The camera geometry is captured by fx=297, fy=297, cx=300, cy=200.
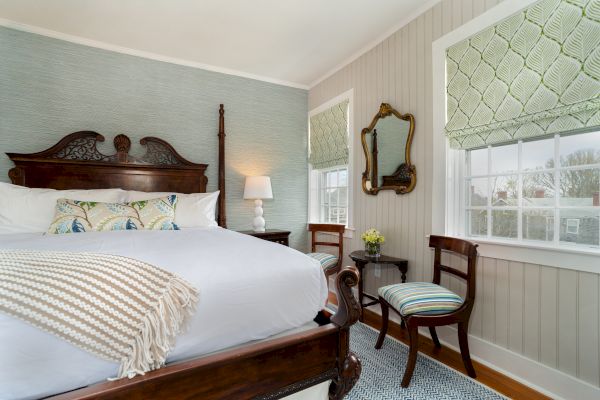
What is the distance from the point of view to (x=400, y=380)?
182cm

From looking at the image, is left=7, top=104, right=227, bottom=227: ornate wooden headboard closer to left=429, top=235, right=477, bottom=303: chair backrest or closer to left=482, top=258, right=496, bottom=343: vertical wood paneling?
left=429, top=235, right=477, bottom=303: chair backrest

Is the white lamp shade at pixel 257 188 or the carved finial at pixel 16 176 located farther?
the white lamp shade at pixel 257 188

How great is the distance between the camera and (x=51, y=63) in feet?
9.30

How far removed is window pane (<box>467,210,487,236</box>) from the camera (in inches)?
84.9

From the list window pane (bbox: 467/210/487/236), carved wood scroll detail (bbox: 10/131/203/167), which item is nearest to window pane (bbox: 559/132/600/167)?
window pane (bbox: 467/210/487/236)

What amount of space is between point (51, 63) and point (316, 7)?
2.56m

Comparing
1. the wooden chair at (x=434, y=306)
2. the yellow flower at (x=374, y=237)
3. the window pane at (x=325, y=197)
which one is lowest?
the wooden chair at (x=434, y=306)

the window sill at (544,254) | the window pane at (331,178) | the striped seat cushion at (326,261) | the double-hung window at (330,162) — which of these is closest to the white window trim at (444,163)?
the window sill at (544,254)

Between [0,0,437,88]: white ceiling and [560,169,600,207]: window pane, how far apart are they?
1655mm

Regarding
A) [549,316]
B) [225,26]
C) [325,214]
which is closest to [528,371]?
[549,316]

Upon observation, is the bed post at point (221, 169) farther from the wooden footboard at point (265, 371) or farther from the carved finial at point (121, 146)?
the wooden footboard at point (265, 371)

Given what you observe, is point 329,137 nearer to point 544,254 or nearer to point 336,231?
point 336,231

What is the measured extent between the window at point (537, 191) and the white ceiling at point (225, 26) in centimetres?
141

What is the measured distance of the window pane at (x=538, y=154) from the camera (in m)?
1.81
